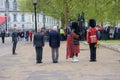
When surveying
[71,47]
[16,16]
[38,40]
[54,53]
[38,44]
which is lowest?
[54,53]

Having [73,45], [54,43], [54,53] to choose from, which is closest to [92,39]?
[73,45]

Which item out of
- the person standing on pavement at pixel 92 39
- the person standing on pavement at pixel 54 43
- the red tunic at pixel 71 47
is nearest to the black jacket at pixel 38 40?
the person standing on pavement at pixel 54 43

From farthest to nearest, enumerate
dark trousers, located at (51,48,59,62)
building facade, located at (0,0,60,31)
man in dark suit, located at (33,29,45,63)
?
building facade, located at (0,0,60,31), man in dark suit, located at (33,29,45,63), dark trousers, located at (51,48,59,62)

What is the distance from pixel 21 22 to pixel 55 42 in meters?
120

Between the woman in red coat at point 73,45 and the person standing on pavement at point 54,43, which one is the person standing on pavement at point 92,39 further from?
the person standing on pavement at point 54,43

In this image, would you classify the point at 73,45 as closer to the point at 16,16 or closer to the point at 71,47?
the point at 71,47

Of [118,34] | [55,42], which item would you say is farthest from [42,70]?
[118,34]

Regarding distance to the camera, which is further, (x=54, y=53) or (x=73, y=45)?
(x=73, y=45)

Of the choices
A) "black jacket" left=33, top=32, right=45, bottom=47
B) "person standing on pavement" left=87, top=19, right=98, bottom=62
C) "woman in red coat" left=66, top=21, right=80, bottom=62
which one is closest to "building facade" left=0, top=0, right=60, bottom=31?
"black jacket" left=33, top=32, right=45, bottom=47

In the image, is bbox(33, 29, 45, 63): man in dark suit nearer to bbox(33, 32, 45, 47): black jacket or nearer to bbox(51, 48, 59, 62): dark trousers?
bbox(33, 32, 45, 47): black jacket

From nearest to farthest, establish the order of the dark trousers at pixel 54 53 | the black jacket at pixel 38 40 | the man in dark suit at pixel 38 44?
the dark trousers at pixel 54 53 → the man in dark suit at pixel 38 44 → the black jacket at pixel 38 40

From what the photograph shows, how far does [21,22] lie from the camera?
468 feet

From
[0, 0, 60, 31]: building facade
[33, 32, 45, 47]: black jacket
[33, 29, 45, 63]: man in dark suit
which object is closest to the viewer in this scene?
[33, 29, 45, 63]: man in dark suit

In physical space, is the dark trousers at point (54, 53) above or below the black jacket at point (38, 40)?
below
